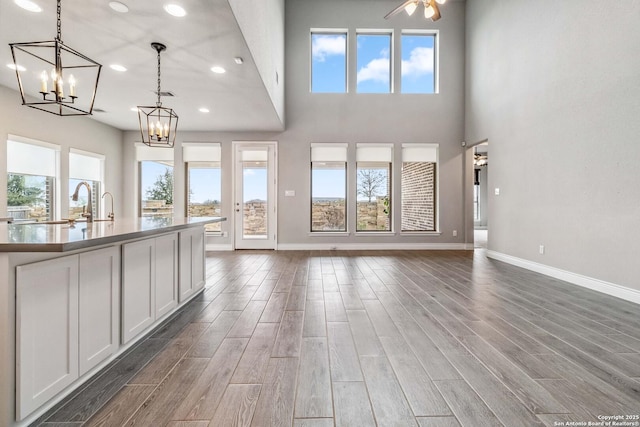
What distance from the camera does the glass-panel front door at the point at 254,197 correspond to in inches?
278

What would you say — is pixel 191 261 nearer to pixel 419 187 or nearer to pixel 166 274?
pixel 166 274

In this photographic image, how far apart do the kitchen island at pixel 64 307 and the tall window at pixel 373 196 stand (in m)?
5.16

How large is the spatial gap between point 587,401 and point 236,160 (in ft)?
22.1

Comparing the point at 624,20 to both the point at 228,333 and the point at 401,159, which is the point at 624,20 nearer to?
the point at 401,159

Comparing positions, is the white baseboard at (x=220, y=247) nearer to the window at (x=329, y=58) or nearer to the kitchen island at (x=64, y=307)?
the window at (x=329, y=58)

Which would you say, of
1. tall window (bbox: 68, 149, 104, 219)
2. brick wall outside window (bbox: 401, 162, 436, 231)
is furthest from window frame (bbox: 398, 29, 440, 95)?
tall window (bbox: 68, 149, 104, 219)

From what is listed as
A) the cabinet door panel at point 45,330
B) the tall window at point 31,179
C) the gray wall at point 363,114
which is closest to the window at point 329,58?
the gray wall at point 363,114

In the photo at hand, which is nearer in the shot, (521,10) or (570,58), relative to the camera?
(570,58)

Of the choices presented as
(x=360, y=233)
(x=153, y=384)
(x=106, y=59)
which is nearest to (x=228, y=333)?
(x=153, y=384)

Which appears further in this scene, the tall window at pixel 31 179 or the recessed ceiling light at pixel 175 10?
the tall window at pixel 31 179

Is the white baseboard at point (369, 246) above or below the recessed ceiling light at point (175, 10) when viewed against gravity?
below

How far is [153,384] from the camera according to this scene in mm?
1812

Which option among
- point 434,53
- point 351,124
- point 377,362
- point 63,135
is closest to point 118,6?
point 377,362

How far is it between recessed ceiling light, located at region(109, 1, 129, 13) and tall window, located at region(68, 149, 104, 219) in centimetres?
401
